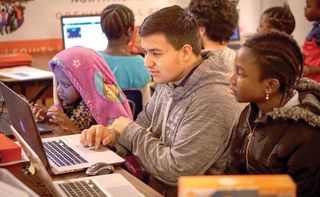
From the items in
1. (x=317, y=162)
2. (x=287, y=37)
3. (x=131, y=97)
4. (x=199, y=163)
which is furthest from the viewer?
(x=131, y=97)

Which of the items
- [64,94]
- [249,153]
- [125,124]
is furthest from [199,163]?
[64,94]

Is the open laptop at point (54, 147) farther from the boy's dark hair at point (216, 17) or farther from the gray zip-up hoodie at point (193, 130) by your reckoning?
the boy's dark hair at point (216, 17)

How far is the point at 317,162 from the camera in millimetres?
1604

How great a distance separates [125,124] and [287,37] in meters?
0.69

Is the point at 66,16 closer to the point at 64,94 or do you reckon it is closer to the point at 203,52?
the point at 64,94

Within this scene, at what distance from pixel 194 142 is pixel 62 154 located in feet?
1.76

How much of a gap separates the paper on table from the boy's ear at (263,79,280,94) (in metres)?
2.56

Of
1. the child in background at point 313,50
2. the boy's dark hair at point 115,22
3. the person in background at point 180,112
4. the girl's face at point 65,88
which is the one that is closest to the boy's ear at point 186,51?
the person in background at point 180,112

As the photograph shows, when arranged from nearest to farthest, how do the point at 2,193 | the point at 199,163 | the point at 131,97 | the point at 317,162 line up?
the point at 2,193, the point at 317,162, the point at 199,163, the point at 131,97

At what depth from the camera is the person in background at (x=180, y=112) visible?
1.89 metres

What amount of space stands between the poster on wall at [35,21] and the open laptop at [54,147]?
259cm

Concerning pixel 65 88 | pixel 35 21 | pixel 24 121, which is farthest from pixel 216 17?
pixel 35 21

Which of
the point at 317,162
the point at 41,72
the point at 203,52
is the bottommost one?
the point at 41,72

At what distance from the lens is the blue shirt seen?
3471 millimetres
